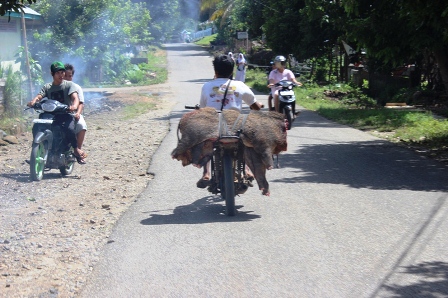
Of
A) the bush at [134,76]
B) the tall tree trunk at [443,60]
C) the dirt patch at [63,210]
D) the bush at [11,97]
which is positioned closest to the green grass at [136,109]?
the bush at [11,97]

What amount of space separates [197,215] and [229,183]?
60cm

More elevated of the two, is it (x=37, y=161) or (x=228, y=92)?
(x=228, y=92)

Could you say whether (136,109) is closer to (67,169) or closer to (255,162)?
(67,169)

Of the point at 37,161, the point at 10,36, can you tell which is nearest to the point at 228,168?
the point at 37,161

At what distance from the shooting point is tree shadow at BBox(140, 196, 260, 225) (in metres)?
7.05

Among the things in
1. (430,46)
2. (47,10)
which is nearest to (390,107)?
(430,46)

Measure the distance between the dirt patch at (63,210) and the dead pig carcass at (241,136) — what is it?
1201 millimetres

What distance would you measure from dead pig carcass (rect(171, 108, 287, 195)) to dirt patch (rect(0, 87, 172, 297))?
1201 mm

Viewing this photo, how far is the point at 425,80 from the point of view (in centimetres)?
2469

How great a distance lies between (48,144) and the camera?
9961 millimetres

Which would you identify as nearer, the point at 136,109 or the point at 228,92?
the point at 228,92

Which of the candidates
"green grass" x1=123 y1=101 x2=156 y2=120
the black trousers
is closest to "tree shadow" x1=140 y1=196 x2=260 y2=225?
the black trousers

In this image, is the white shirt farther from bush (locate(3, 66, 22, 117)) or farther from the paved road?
bush (locate(3, 66, 22, 117))

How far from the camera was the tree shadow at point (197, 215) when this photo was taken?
23.1ft
